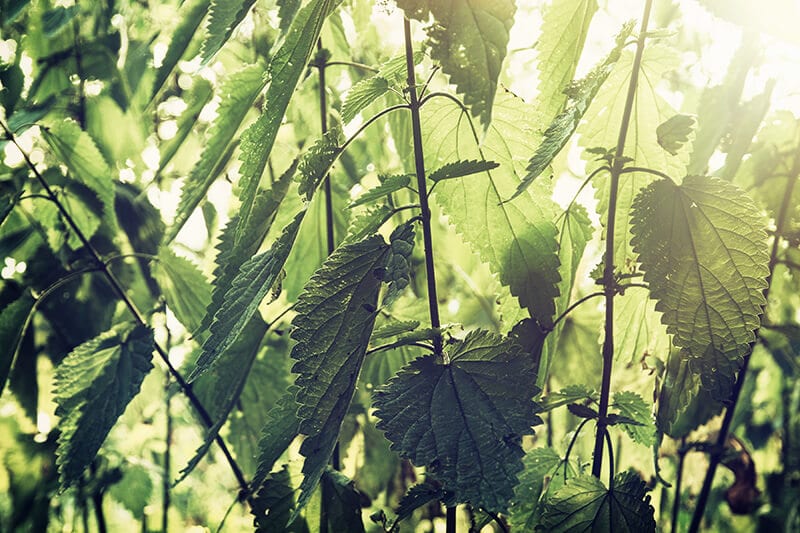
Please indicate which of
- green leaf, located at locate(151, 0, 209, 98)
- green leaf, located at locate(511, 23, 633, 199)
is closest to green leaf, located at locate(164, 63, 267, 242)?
Answer: green leaf, located at locate(151, 0, 209, 98)

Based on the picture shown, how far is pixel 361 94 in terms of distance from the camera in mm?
828

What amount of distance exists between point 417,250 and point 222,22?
628 mm

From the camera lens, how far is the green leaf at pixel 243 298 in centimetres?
66

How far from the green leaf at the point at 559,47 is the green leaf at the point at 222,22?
323 mm

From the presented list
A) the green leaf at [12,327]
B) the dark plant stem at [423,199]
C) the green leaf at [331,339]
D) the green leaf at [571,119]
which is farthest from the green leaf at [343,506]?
the green leaf at [12,327]

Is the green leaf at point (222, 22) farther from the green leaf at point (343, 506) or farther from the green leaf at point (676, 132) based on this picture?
the green leaf at point (343, 506)

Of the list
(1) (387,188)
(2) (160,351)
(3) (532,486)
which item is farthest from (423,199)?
(2) (160,351)

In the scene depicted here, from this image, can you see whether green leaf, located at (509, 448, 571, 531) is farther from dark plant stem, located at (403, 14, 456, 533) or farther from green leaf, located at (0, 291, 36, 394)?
green leaf, located at (0, 291, 36, 394)

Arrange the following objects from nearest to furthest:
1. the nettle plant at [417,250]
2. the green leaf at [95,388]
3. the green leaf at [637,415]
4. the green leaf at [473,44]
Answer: the green leaf at [473,44]
the nettle plant at [417,250]
the green leaf at [637,415]
the green leaf at [95,388]

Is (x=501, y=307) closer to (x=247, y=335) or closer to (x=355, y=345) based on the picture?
(x=355, y=345)

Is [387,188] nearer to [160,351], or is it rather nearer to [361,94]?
[361,94]

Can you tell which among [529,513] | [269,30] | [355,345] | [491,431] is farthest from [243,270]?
[269,30]

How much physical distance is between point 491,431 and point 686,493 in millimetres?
1370

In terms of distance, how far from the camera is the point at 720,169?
4.13 ft
